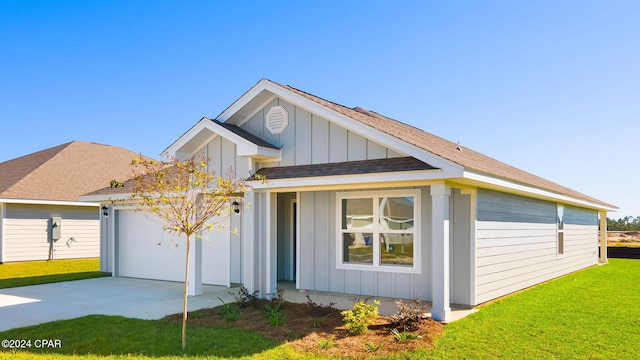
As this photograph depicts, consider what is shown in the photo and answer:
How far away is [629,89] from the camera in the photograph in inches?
628

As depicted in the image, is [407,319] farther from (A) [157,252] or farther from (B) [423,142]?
(A) [157,252]

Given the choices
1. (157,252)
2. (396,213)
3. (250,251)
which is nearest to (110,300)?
(250,251)

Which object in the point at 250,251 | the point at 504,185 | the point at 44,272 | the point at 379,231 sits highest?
the point at 504,185

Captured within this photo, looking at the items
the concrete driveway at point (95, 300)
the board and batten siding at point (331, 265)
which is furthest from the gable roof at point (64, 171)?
the board and batten siding at point (331, 265)

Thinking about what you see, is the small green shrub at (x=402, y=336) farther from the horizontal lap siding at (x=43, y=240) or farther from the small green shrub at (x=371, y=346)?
the horizontal lap siding at (x=43, y=240)

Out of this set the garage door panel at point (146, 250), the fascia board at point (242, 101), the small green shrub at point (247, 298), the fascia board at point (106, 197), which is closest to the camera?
the small green shrub at point (247, 298)

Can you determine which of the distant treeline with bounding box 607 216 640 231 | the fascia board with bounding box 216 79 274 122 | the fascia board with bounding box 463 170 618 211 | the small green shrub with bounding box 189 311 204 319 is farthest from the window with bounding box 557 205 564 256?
the distant treeline with bounding box 607 216 640 231

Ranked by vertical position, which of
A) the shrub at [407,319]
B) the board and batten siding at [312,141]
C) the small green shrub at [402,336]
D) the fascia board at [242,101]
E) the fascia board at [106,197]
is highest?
the fascia board at [242,101]

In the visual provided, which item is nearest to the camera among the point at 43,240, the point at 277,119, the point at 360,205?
the point at 360,205

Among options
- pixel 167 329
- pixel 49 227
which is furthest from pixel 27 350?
pixel 49 227

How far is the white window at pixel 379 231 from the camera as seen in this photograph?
392 inches

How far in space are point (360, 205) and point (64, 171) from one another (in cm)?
1794

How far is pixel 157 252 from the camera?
1384 centimetres

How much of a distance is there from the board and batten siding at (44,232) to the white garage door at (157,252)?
719 cm
